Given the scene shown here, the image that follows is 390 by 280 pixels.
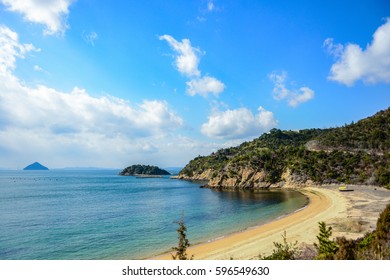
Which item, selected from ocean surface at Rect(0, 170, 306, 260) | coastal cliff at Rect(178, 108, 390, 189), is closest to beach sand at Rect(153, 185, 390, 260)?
ocean surface at Rect(0, 170, 306, 260)

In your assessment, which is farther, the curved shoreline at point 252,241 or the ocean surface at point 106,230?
the ocean surface at point 106,230

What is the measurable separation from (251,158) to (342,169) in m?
31.0

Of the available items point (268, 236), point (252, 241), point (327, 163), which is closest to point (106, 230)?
point (252, 241)

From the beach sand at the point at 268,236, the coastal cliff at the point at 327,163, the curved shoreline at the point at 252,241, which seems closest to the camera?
the curved shoreline at the point at 252,241

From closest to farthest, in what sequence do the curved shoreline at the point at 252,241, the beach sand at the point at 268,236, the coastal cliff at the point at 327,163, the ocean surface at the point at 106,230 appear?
1. the curved shoreline at the point at 252,241
2. the beach sand at the point at 268,236
3. the ocean surface at the point at 106,230
4. the coastal cliff at the point at 327,163

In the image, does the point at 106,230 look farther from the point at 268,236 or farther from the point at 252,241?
the point at 268,236

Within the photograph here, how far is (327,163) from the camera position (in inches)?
3391

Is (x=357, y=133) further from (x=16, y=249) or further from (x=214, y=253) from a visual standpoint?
(x=16, y=249)

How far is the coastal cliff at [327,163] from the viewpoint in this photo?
76788 mm

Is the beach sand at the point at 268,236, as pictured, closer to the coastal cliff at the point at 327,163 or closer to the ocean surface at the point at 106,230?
the ocean surface at the point at 106,230

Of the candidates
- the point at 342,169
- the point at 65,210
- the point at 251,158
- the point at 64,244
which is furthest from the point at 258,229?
the point at 251,158

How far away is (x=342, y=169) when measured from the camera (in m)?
81.1

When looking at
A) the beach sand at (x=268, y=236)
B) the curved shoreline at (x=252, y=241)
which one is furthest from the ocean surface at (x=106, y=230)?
the beach sand at (x=268, y=236)

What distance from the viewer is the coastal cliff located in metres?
76.8
